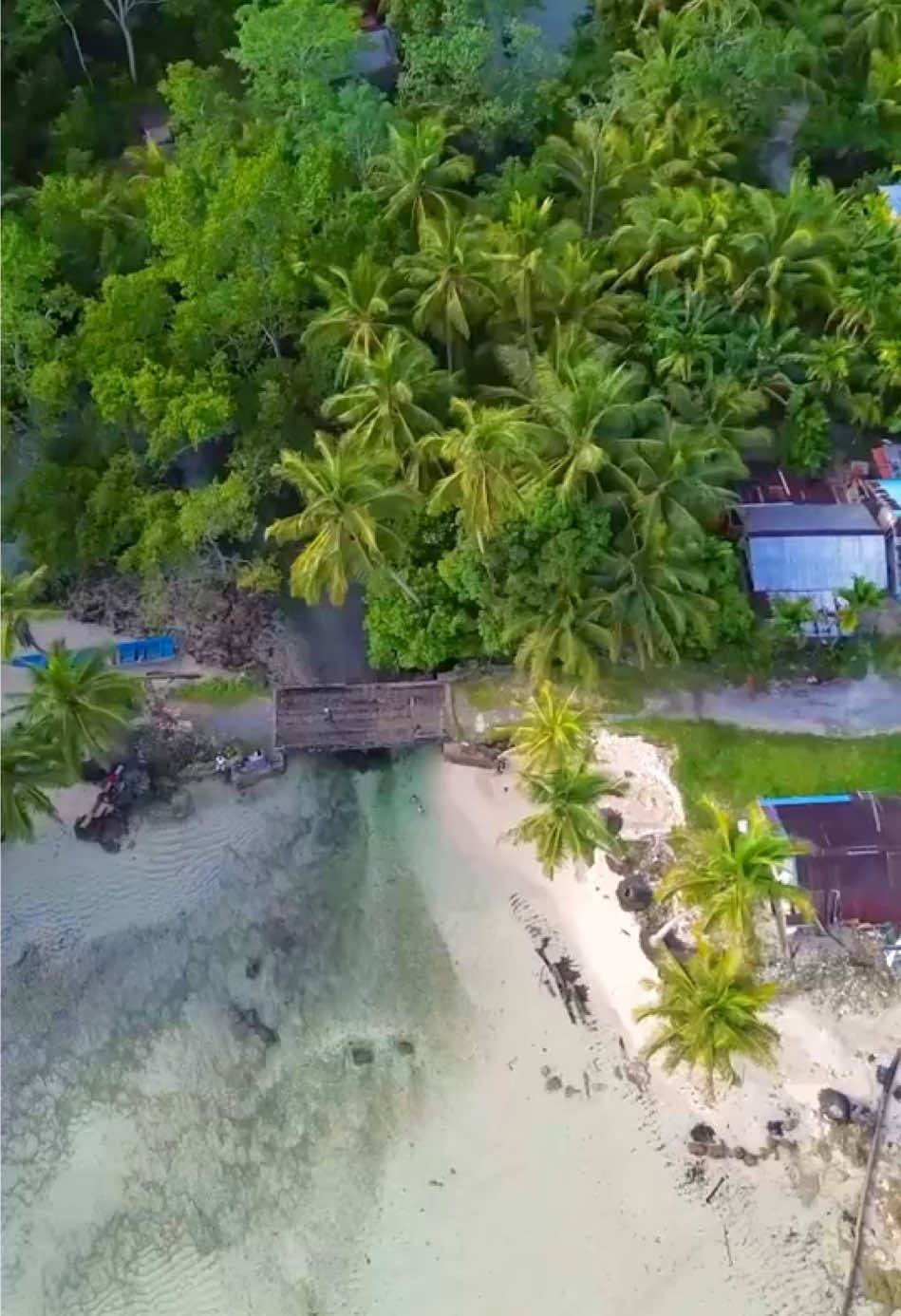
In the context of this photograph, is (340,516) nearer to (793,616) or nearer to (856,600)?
(793,616)

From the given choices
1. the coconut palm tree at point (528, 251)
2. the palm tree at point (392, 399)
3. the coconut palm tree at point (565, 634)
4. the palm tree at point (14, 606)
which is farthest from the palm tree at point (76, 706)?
the coconut palm tree at point (528, 251)

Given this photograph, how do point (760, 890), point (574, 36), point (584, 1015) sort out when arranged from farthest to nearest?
point (574, 36), point (584, 1015), point (760, 890)

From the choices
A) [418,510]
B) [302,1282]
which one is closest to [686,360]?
[418,510]

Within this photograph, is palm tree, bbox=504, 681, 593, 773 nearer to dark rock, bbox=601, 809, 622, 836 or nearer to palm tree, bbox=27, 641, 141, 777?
dark rock, bbox=601, 809, 622, 836

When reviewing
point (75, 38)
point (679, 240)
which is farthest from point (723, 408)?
point (75, 38)

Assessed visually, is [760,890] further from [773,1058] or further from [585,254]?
[585,254]
